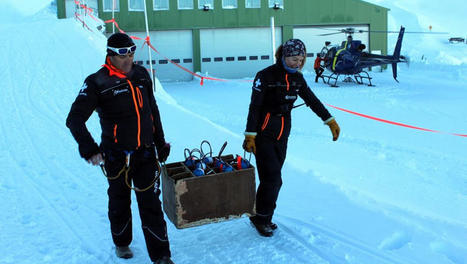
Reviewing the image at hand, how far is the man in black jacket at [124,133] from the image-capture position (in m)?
2.81

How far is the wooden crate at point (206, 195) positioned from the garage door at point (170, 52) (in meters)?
20.1

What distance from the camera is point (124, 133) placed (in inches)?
115

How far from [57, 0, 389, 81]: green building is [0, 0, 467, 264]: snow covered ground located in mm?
12851

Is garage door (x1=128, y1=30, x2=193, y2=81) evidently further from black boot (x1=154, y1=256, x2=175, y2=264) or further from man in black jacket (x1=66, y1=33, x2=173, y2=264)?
black boot (x1=154, y1=256, x2=175, y2=264)

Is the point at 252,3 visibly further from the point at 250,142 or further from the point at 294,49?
the point at 250,142

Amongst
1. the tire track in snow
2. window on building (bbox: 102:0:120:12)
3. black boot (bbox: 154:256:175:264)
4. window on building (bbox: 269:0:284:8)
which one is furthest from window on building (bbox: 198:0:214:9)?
black boot (bbox: 154:256:175:264)

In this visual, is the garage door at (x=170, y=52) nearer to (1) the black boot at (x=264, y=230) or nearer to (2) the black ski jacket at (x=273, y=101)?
(2) the black ski jacket at (x=273, y=101)

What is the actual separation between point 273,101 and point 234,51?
20605 millimetres

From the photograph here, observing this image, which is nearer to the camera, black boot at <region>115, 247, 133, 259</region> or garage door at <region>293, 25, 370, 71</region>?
black boot at <region>115, 247, 133, 259</region>

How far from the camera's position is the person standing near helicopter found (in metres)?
3.56

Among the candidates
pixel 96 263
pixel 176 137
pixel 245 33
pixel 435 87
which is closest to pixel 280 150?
pixel 96 263

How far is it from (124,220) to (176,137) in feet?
11.7

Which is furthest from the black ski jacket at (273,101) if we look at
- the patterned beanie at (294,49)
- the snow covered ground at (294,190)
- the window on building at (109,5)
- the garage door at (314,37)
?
the garage door at (314,37)

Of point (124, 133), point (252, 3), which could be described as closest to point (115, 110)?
point (124, 133)
